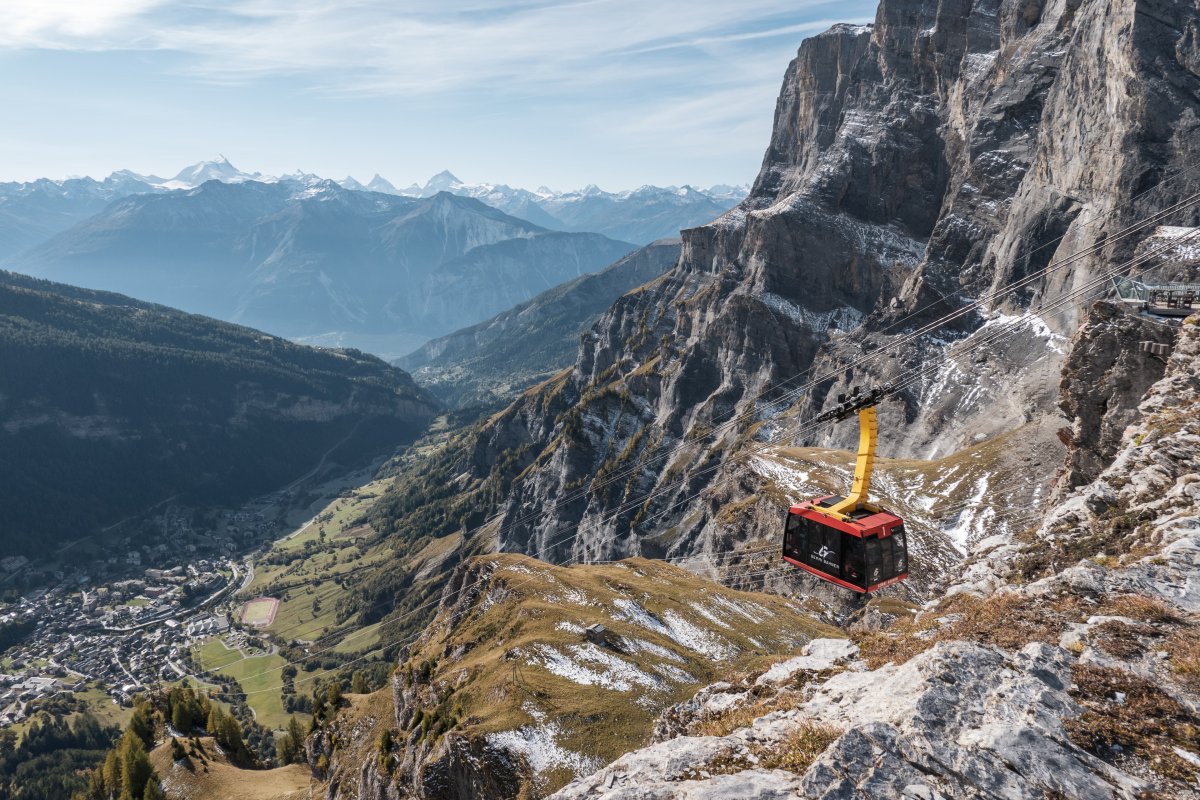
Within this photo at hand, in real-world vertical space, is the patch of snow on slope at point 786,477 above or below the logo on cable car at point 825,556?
below

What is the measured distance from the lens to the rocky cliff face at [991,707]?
14828 mm

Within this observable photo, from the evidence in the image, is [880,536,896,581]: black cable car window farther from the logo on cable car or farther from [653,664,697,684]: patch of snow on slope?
[653,664,697,684]: patch of snow on slope

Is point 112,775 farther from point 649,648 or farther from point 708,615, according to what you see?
point 708,615

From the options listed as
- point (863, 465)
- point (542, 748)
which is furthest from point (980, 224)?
point (542, 748)

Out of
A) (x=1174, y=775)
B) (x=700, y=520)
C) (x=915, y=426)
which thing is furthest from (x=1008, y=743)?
(x=700, y=520)

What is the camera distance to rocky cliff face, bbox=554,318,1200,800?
14.8 metres

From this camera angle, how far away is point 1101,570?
23922mm

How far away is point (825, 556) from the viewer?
3434 cm

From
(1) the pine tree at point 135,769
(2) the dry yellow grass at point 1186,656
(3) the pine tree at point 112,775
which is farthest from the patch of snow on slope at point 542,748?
(3) the pine tree at point 112,775

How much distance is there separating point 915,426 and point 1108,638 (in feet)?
424

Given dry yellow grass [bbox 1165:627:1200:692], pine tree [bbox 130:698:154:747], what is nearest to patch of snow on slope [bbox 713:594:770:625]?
dry yellow grass [bbox 1165:627:1200:692]

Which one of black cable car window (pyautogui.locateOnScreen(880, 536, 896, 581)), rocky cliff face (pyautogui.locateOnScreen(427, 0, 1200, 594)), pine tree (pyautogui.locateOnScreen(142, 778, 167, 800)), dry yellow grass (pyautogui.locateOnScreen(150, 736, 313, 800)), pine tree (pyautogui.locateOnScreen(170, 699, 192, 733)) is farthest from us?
pine tree (pyautogui.locateOnScreen(170, 699, 192, 733))

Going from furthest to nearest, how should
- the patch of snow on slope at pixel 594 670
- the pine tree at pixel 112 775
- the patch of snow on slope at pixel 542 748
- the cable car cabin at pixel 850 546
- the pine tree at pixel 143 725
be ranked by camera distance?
1. the pine tree at pixel 143 725
2. the pine tree at pixel 112 775
3. the patch of snow on slope at pixel 594 670
4. the patch of snow on slope at pixel 542 748
5. the cable car cabin at pixel 850 546

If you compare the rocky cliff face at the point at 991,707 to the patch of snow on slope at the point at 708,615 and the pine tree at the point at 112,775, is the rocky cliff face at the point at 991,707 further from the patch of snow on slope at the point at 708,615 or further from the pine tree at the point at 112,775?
the pine tree at the point at 112,775
